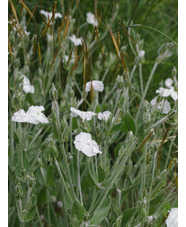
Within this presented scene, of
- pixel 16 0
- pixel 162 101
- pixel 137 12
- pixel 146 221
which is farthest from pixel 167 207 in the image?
pixel 137 12

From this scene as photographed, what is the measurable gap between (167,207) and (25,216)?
29 centimetres

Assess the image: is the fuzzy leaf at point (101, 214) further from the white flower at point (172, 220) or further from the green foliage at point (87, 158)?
the white flower at point (172, 220)

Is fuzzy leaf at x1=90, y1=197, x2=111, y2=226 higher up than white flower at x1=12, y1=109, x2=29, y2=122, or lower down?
lower down

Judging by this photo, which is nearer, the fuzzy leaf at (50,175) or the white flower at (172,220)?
the white flower at (172,220)

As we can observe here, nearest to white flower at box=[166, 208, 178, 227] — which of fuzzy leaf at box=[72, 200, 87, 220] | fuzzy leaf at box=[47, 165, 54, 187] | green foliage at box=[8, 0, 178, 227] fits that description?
green foliage at box=[8, 0, 178, 227]

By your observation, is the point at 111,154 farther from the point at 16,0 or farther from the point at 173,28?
the point at 16,0

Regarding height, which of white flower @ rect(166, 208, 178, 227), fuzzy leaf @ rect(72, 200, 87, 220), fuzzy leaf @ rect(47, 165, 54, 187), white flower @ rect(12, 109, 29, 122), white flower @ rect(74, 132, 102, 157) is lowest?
white flower @ rect(166, 208, 178, 227)

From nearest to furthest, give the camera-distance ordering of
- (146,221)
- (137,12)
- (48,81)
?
(146,221)
(48,81)
(137,12)

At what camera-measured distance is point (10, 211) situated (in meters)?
0.72

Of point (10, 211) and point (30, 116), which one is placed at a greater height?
point (30, 116)

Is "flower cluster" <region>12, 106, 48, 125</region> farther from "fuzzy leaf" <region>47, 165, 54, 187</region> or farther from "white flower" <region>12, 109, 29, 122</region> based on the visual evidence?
"fuzzy leaf" <region>47, 165, 54, 187</region>

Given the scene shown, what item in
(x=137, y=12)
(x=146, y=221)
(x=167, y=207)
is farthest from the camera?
(x=137, y=12)

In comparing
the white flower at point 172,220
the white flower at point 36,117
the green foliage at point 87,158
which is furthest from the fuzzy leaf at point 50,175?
the white flower at point 172,220

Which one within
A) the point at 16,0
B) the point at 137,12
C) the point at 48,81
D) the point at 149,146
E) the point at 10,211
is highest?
the point at 137,12
